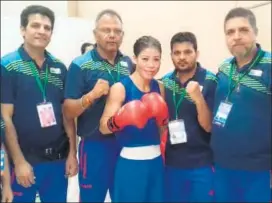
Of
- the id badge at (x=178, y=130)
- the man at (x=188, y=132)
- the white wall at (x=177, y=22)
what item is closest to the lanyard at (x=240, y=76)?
the man at (x=188, y=132)

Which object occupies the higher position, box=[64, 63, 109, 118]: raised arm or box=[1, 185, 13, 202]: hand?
box=[64, 63, 109, 118]: raised arm

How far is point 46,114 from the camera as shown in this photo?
2.04m

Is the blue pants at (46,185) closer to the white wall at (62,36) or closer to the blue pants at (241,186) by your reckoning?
the blue pants at (241,186)

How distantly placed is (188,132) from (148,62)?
0.48 metres

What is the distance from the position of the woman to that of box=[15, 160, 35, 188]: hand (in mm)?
471

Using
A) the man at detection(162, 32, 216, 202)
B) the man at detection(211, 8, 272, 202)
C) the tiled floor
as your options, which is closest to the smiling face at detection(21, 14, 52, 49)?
the man at detection(162, 32, 216, 202)

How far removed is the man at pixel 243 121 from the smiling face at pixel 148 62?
414 mm

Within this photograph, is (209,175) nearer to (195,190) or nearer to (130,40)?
(195,190)

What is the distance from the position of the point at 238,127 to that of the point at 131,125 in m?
0.58

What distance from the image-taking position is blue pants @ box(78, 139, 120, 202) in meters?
2.08

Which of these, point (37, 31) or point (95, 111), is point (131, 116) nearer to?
point (95, 111)

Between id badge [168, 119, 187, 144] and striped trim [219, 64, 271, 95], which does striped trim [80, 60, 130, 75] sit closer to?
id badge [168, 119, 187, 144]

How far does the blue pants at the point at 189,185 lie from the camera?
6.59 ft

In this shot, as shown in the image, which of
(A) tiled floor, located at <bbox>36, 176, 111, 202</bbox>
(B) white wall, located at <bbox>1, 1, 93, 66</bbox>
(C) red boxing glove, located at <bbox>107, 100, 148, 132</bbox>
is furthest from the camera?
(B) white wall, located at <bbox>1, 1, 93, 66</bbox>
